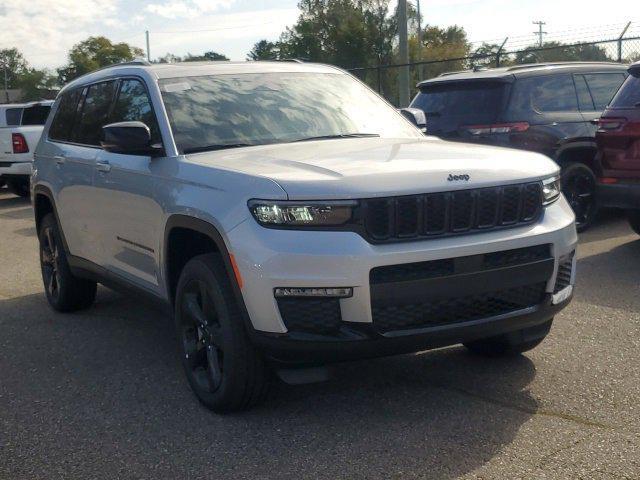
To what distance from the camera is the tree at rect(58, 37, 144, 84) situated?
68350 mm

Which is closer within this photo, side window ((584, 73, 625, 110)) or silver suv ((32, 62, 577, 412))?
silver suv ((32, 62, 577, 412))

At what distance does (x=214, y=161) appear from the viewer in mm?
4781

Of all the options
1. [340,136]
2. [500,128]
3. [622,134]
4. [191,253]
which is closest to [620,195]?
[622,134]

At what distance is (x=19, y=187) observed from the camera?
18422 mm

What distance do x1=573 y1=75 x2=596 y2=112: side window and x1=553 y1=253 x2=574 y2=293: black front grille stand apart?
5.79 metres

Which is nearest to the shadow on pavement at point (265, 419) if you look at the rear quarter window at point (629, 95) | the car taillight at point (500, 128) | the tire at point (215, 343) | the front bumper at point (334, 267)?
the tire at point (215, 343)

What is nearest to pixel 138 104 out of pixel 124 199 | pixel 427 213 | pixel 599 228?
pixel 124 199

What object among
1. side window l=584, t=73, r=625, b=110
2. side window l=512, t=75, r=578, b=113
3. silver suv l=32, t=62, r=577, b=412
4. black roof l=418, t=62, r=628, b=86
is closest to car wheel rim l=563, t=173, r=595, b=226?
side window l=512, t=75, r=578, b=113

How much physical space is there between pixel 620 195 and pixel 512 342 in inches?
146

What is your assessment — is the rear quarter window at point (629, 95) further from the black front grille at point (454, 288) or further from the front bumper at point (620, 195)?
the black front grille at point (454, 288)

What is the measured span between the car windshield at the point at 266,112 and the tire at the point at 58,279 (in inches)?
83.7

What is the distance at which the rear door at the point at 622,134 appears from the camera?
8055 mm

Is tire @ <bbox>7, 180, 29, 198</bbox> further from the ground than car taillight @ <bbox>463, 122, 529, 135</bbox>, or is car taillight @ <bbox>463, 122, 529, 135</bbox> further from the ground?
car taillight @ <bbox>463, 122, 529, 135</bbox>

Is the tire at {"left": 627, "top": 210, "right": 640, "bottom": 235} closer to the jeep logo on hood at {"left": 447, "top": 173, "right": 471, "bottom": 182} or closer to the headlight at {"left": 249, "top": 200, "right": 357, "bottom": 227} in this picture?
the jeep logo on hood at {"left": 447, "top": 173, "right": 471, "bottom": 182}
